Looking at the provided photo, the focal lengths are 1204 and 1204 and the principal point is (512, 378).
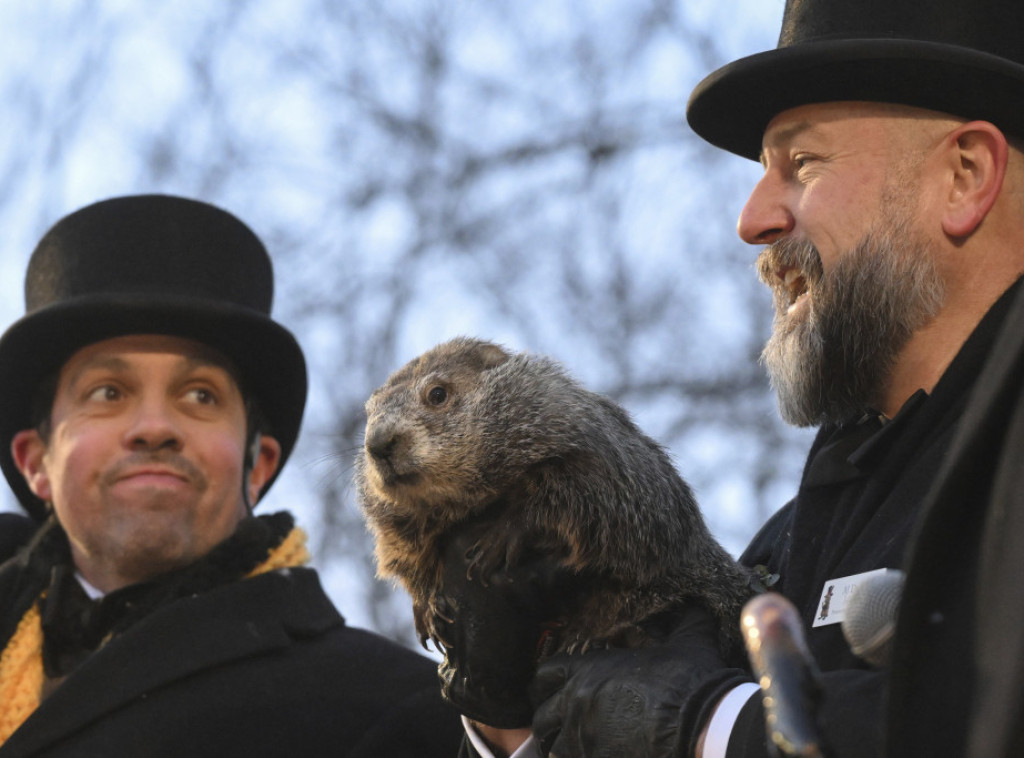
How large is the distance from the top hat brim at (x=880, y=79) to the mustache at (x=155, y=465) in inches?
75.4

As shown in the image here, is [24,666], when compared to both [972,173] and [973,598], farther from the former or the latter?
[973,598]

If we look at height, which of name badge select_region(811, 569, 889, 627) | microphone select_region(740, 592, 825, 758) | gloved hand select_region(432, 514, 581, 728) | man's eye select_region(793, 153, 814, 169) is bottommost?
microphone select_region(740, 592, 825, 758)

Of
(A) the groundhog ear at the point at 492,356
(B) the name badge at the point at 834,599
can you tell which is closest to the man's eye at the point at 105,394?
(A) the groundhog ear at the point at 492,356

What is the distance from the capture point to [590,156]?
11.4 m

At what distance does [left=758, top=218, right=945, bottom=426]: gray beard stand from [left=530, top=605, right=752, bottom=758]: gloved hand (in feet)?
1.94

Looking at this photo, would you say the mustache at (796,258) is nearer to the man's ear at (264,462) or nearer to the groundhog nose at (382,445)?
the groundhog nose at (382,445)

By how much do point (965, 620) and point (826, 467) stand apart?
50.3 inches

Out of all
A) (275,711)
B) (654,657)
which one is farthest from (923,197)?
(275,711)

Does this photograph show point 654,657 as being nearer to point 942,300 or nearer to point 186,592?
point 942,300

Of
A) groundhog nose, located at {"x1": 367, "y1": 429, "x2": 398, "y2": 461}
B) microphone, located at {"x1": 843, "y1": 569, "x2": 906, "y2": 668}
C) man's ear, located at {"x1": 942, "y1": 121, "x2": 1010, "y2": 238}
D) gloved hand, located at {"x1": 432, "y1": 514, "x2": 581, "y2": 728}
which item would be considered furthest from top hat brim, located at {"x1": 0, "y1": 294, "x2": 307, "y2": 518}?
microphone, located at {"x1": 843, "y1": 569, "x2": 906, "y2": 668}

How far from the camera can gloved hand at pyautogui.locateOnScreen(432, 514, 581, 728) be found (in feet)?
7.93

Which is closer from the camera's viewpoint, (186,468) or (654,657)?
(654,657)

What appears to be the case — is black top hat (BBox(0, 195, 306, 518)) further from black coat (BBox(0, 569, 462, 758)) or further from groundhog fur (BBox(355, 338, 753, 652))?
groundhog fur (BBox(355, 338, 753, 652))

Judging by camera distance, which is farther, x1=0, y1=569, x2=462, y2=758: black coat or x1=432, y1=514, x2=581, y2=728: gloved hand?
x1=0, y1=569, x2=462, y2=758: black coat
